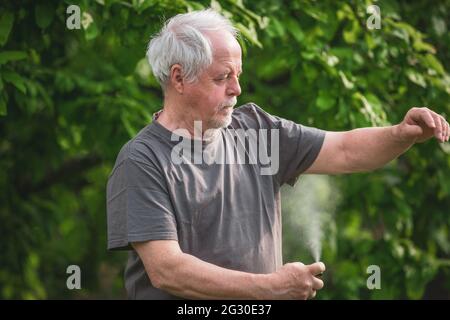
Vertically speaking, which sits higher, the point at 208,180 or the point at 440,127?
the point at 440,127

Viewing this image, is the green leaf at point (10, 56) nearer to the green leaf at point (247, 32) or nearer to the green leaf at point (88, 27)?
the green leaf at point (88, 27)

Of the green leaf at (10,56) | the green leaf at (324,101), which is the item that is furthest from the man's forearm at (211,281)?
the green leaf at (324,101)

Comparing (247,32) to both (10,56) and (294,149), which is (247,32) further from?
(10,56)

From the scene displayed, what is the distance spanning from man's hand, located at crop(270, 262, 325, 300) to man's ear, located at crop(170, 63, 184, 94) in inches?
28.0

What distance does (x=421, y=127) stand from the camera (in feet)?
9.41

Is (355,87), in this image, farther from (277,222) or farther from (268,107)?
(277,222)

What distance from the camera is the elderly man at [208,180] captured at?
267 cm

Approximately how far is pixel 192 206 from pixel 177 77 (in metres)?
0.44

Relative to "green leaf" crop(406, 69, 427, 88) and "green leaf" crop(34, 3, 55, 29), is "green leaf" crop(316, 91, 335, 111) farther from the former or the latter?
"green leaf" crop(34, 3, 55, 29)

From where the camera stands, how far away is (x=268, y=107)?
17.8 feet

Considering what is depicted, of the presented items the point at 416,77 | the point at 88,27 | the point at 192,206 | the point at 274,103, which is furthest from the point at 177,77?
the point at 274,103
